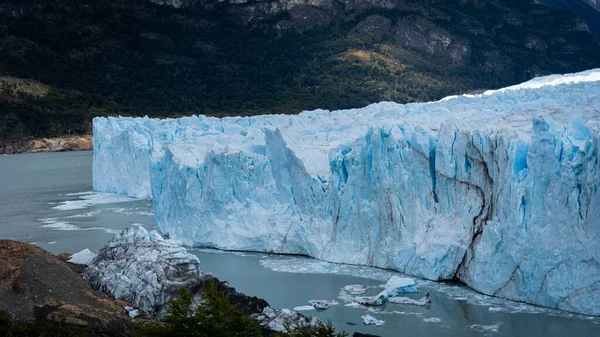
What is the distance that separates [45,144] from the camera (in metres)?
45.2

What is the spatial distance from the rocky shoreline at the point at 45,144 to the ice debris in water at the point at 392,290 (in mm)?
38020

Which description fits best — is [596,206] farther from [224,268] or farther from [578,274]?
[224,268]

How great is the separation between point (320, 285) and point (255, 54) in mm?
51642

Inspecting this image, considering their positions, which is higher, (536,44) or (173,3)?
(173,3)

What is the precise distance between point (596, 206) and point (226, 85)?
4786 cm

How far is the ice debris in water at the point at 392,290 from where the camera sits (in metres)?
10.1

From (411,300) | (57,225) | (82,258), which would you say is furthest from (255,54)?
(411,300)

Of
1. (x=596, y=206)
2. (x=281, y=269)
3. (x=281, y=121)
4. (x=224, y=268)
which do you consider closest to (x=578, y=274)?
(x=596, y=206)

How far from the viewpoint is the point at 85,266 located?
11.0 metres

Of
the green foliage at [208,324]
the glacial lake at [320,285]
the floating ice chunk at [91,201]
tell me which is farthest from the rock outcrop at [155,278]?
the floating ice chunk at [91,201]

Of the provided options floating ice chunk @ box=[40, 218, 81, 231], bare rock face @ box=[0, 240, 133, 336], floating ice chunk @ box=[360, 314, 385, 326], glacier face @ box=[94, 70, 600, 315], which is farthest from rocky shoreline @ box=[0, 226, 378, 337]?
floating ice chunk @ box=[40, 218, 81, 231]

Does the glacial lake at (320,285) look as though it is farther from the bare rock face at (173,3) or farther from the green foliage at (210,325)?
the bare rock face at (173,3)

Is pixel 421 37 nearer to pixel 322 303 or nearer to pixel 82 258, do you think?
pixel 82 258

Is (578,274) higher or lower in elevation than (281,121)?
lower
